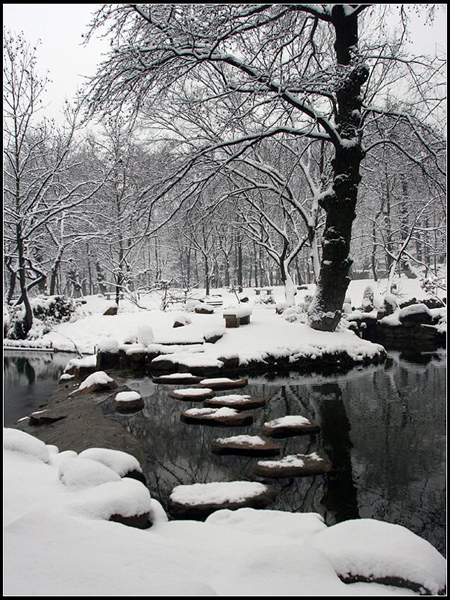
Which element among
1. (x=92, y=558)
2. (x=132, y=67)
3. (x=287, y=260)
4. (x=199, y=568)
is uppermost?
(x=132, y=67)

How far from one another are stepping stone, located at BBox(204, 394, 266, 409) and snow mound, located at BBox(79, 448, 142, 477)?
9.89 ft

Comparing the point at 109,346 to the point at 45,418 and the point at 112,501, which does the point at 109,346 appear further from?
the point at 112,501

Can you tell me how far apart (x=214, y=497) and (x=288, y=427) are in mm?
2158

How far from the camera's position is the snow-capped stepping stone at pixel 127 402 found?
700 centimetres

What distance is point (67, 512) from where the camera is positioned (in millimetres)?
2604

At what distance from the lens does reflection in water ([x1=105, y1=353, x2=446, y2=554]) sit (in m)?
3.93

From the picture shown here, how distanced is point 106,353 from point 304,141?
40.0ft

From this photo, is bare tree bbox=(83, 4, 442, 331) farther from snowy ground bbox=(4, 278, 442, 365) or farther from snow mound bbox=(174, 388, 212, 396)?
snow mound bbox=(174, 388, 212, 396)

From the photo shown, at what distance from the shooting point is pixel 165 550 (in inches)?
89.2

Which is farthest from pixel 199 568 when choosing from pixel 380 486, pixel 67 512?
pixel 380 486

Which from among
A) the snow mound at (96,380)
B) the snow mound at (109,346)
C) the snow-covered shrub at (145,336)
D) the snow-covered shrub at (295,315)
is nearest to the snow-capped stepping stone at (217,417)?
the snow mound at (96,380)

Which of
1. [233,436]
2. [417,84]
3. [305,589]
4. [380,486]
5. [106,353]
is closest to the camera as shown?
[305,589]

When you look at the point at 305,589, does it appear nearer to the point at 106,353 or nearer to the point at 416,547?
the point at 416,547

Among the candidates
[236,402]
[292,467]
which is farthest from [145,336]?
[292,467]
